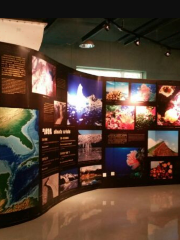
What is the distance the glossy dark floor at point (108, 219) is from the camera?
459 centimetres

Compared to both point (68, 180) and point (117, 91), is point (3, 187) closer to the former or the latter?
point (68, 180)

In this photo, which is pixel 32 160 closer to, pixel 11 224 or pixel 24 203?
pixel 24 203

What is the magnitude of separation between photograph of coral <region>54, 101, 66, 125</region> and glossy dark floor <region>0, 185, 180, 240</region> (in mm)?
1744

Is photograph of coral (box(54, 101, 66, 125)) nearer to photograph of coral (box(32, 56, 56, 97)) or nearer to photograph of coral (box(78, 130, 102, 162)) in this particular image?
photograph of coral (box(32, 56, 56, 97))

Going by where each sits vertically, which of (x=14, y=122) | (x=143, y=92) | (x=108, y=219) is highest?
(x=143, y=92)

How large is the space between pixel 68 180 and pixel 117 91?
285 centimetres

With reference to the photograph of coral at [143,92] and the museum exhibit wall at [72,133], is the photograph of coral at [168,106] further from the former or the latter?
the photograph of coral at [143,92]

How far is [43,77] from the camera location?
5.71 metres

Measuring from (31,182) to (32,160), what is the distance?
1.26 ft

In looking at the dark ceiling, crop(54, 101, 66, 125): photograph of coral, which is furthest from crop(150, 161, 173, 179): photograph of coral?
the dark ceiling

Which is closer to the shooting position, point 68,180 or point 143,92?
point 68,180

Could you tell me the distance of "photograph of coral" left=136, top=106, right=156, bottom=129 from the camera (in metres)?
8.45

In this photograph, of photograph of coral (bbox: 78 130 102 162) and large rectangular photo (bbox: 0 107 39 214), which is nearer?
large rectangular photo (bbox: 0 107 39 214)

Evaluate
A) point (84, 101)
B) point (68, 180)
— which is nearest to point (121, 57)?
point (84, 101)
